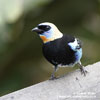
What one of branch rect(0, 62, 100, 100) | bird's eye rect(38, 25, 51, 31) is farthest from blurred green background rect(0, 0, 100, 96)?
branch rect(0, 62, 100, 100)

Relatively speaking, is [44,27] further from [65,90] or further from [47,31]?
[65,90]

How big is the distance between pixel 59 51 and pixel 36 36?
203 centimetres

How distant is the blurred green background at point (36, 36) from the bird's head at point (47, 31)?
1402mm

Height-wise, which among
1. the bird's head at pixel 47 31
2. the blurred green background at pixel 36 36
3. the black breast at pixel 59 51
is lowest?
the blurred green background at pixel 36 36

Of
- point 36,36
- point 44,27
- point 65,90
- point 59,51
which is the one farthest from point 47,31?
point 36,36

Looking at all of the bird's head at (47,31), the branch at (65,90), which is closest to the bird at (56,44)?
the bird's head at (47,31)

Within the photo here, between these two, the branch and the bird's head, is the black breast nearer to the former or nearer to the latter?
the bird's head

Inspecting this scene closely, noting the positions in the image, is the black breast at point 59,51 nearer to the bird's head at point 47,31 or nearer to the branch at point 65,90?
the bird's head at point 47,31

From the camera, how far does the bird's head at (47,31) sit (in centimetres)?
276

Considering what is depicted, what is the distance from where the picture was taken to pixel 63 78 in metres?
2.59

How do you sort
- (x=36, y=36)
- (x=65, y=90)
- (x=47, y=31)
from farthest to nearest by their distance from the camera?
(x=36, y=36)
(x=47, y=31)
(x=65, y=90)

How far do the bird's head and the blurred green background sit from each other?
1402 mm

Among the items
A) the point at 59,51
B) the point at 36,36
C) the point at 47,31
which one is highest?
the point at 47,31

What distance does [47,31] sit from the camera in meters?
2.77
